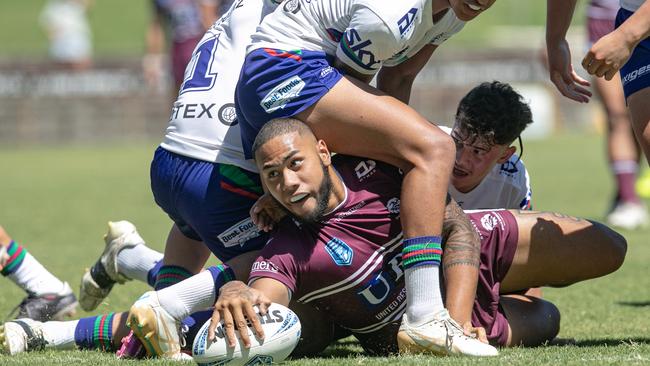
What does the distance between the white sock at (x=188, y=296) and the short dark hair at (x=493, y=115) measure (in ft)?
4.56

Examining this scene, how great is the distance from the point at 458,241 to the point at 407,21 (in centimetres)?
87

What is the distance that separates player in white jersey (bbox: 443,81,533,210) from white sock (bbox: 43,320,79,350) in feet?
5.94

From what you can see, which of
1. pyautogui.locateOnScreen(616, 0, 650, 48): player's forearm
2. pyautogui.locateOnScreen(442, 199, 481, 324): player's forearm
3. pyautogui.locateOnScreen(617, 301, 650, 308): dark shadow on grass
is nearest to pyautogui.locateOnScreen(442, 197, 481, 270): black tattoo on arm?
pyautogui.locateOnScreen(442, 199, 481, 324): player's forearm

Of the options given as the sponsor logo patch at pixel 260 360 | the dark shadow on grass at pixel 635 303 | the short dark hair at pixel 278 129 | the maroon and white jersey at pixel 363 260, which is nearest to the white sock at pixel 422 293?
the maroon and white jersey at pixel 363 260

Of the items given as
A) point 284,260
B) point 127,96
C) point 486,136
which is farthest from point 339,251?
point 127,96

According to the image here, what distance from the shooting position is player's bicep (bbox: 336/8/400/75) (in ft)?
14.0

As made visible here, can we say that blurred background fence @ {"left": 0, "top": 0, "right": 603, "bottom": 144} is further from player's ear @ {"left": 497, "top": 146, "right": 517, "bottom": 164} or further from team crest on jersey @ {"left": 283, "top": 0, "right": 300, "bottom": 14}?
team crest on jersey @ {"left": 283, "top": 0, "right": 300, "bottom": 14}

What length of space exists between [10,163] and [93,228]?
25.0ft

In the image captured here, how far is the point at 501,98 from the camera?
4.98 metres

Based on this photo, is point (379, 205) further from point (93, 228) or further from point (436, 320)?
point (93, 228)

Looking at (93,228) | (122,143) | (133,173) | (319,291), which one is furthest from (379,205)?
(122,143)

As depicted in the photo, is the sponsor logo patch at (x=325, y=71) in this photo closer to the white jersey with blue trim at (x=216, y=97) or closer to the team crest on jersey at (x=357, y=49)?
the team crest on jersey at (x=357, y=49)

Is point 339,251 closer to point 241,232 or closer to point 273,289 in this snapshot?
point 273,289

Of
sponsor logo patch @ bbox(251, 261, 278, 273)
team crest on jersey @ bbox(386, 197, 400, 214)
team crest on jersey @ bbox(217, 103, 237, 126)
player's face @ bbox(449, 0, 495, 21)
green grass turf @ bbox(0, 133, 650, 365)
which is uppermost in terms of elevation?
player's face @ bbox(449, 0, 495, 21)
